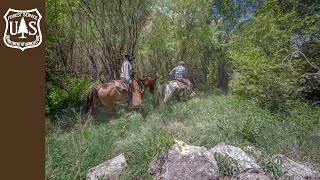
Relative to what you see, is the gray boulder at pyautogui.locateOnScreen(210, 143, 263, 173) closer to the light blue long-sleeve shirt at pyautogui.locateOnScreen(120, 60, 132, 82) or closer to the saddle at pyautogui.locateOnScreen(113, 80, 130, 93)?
the saddle at pyautogui.locateOnScreen(113, 80, 130, 93)

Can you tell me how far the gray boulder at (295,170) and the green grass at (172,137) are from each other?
353 millimetres

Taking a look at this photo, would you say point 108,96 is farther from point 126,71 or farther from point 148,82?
point 148,82

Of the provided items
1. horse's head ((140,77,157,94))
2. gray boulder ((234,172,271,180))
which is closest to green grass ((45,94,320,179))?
gray boulder ((234,172,271,180))

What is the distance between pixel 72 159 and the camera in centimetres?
559

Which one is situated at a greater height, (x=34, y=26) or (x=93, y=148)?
(x=34, y=26)

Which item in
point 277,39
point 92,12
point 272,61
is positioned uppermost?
point 92,12

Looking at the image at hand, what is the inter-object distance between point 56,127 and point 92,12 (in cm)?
444

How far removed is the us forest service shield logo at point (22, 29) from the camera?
341cm

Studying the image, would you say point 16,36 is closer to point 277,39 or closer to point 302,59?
point 277,39

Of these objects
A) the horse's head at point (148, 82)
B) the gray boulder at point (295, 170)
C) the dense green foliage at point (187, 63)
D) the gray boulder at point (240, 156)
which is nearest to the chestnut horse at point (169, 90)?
the horse's head at point (148, 82)

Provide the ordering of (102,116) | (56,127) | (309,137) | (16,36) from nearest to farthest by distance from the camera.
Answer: (16,36) → (309,137) → (56,127) → (102,116)

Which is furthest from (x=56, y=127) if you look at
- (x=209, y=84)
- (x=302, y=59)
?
(x=209, y=84)

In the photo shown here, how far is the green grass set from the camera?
555 cm

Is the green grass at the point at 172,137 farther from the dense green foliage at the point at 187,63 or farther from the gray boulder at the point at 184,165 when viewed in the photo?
the gray boulder at the point at 184,165
